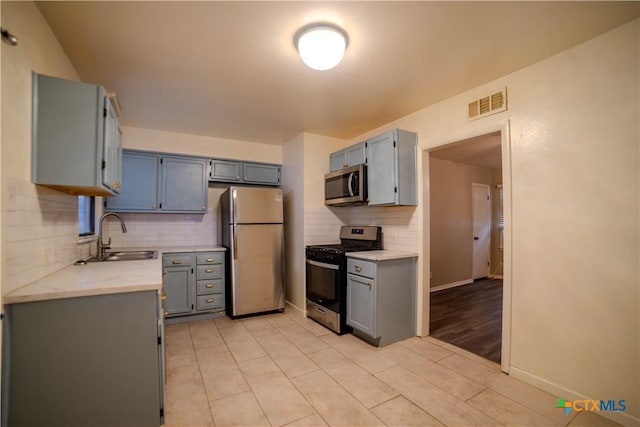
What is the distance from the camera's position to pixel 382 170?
3072 mm

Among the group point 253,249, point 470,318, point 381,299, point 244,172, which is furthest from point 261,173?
point 470,318

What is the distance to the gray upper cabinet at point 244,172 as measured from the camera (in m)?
3.96

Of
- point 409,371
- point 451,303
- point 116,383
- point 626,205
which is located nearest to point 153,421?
point 116,383

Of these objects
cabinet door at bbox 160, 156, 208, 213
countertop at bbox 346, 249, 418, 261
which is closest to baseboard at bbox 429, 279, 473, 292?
countertop at bbox 346, 249, 418, 261

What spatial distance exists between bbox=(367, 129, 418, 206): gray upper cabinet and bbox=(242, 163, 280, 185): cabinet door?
1.73 meters

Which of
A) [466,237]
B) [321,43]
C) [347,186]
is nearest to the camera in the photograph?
[321,43]

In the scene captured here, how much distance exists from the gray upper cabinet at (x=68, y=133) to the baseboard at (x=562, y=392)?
3.30 m

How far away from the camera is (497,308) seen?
Result: 392 cm

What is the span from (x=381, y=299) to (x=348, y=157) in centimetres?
177

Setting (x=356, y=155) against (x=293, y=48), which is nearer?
(x=293, y=48)

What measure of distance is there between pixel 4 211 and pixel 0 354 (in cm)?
65

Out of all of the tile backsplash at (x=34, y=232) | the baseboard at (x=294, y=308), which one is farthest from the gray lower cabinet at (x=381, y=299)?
the tile backsplash at (x=34, y=232)

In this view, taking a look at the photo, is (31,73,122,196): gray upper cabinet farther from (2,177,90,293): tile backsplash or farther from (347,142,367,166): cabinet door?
(347,142,367,166): cabinet door

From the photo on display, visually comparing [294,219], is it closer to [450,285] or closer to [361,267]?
[361,267]
